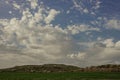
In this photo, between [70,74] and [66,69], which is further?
[66,69]

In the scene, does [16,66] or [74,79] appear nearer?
[74,79]

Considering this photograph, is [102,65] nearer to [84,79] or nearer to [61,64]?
[61,64]

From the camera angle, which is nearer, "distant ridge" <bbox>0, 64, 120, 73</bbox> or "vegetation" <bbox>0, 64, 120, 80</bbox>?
"vegetation" <bbox>0, 64, 120, 80</bbox>

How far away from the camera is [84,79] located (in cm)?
4953

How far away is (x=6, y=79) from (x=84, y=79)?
1532cm

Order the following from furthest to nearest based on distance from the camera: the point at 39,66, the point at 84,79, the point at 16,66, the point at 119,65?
the point at 16,66 < the point at 39,66 < the point at 119,65 < the point at 84,79

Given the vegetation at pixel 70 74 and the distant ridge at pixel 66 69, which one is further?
the distant ridge at pixel 66 69

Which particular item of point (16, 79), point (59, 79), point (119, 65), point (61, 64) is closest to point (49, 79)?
point (59, 79)

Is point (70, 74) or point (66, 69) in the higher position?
point (66, 69)

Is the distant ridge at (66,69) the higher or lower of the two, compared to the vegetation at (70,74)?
higher

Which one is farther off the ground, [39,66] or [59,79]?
[39,66]

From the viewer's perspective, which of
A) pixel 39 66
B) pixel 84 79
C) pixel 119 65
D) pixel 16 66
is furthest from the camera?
pixel 16 66

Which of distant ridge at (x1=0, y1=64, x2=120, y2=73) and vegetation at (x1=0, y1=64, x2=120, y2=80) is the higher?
distant ridge at (x1=0, y1=64, x2=120, y2=73)

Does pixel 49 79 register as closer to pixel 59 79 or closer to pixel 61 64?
pixel 59 79
